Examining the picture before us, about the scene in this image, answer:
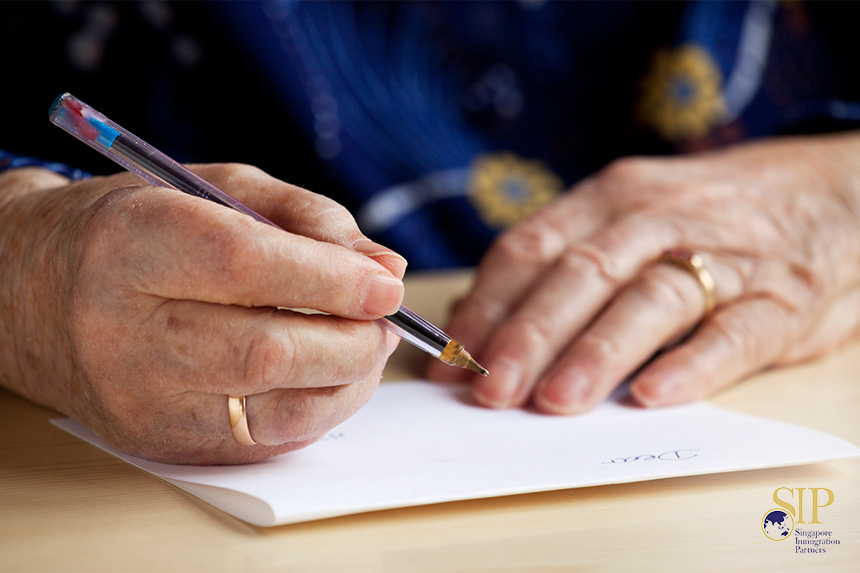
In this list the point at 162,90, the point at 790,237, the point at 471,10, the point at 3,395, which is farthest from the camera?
the point at 471,10

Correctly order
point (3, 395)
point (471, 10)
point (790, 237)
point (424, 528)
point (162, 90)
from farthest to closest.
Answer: point (471, 10) < point (162, 90) < point (790, 237) < point (3, 395) < point (424, 528)

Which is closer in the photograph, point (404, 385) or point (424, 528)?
point (424, 528)

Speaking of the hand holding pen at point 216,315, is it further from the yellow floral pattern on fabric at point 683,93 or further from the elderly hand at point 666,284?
the yellow floral pattern on fabric at point 683,93

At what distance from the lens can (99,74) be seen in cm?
85

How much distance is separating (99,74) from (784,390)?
78 cm

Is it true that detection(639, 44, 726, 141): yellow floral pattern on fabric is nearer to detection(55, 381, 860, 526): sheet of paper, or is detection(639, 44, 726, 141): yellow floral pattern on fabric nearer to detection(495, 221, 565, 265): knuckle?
detection(495, 221, 565, 265): knuckle

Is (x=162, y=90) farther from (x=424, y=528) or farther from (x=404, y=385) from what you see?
(x=424, y=528)

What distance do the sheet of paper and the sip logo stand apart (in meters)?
0.02

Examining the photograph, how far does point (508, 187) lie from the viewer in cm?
107

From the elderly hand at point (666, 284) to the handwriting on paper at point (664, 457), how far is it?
102 mm

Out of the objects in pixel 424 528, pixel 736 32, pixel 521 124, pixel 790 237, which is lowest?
pixel 424 528

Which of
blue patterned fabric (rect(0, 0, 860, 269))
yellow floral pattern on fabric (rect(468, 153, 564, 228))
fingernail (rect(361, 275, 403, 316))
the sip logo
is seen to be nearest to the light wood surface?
the sip logo

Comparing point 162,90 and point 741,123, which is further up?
point 741,123

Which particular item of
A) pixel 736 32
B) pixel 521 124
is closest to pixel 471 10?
pixel 521 124
